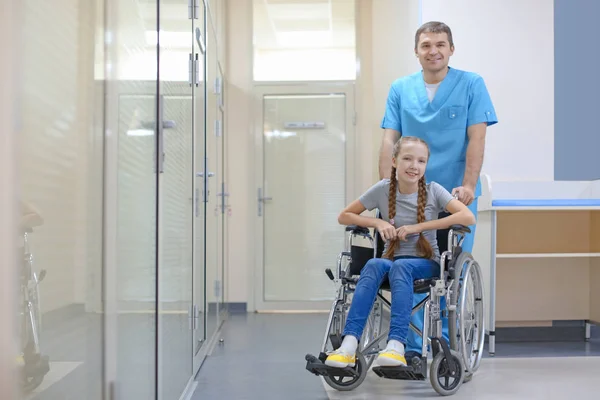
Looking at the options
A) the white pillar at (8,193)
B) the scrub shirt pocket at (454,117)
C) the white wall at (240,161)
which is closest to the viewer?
the white pillar at (8,193)

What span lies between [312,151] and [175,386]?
3468 millimetres

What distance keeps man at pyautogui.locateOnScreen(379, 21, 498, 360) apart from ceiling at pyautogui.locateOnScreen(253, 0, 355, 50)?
2.57 meters

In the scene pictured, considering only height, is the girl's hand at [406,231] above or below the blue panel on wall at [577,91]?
below

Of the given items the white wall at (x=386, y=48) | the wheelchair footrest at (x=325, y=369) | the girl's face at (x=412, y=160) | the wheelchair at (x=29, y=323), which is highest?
the white wall at (x=386, y=48)

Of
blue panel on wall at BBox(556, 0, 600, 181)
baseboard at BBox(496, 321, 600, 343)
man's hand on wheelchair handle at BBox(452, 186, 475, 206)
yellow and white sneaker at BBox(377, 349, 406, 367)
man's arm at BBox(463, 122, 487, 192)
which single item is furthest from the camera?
baseboard at BBox(496, 321, 600, 343)

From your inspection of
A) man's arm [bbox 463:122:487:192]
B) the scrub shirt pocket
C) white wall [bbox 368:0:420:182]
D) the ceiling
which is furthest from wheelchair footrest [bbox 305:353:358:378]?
the ceiling

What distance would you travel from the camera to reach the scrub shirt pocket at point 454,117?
3.05 meters

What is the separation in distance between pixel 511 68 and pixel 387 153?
1.61 meters

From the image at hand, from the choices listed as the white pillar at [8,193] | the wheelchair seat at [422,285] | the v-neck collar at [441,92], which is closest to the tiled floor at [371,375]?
the wheelchair seat at [422,285]

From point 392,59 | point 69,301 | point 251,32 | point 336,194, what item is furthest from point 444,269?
point 251,32

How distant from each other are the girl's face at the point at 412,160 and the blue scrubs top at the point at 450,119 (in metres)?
0.35

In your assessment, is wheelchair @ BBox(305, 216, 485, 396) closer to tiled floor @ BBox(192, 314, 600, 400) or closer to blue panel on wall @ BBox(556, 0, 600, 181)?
tiled floor @ BBox(192, 314, 600, 400)

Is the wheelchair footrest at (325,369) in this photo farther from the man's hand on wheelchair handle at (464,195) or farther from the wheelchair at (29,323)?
the wheelchair at (29,323)

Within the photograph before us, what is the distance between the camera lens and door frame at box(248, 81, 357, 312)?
216 inches
